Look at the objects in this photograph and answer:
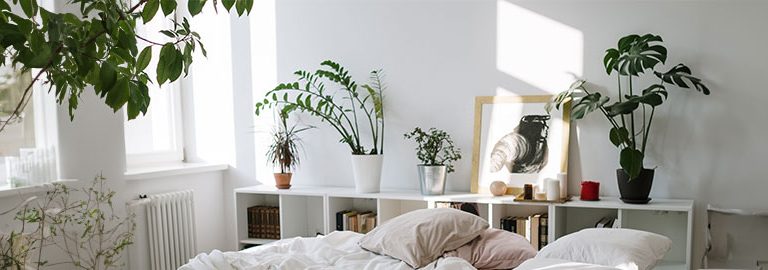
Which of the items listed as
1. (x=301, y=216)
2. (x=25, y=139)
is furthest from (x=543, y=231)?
(x=25, y=139)

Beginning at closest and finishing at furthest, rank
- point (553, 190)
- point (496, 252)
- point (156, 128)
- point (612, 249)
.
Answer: point (612, 249)
point (496, 252)
point (553, 190)
point (156, 128)

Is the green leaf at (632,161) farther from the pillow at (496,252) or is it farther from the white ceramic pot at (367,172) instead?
the white ceramic pot at (367,172)

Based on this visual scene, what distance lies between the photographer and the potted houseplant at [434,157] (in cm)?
397

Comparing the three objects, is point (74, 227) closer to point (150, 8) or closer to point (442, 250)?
point (442, 250)

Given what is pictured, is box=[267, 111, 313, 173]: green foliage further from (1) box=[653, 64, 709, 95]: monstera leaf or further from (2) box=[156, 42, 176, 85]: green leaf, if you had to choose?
(2) box=[156, 42, 176, 85]: green leaf

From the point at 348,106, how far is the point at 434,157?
31.5 inches

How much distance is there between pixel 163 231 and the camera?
435cm

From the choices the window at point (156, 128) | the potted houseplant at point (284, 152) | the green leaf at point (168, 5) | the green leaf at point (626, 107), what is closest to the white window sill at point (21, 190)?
the window at point (156, 128)

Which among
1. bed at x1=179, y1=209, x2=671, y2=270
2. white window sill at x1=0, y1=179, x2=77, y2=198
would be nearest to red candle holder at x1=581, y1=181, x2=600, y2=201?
bed at x1=179, y1=209, x2=671, y2=270

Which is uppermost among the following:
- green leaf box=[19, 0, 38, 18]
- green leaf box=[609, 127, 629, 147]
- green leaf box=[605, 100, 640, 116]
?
green leaf box=[19, 0, 38, 18]

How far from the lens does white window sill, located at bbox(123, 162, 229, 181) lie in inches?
165

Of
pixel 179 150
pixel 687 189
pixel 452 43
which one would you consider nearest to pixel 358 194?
pixel 452 43

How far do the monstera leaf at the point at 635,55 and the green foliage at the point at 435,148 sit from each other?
1059 mm

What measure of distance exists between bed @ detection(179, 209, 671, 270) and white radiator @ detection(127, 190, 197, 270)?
1.30m
